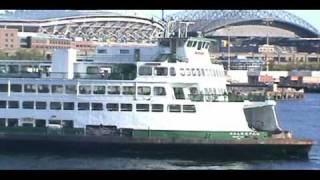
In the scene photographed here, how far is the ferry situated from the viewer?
7.50 meters

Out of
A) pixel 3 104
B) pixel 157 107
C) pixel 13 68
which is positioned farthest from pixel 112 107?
pixel 13 68

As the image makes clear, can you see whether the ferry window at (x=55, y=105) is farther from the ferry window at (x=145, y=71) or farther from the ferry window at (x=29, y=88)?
the ferry window at (x=145, y=71)

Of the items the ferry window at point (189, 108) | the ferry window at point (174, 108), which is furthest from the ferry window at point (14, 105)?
the ferry window at point (189, 108)

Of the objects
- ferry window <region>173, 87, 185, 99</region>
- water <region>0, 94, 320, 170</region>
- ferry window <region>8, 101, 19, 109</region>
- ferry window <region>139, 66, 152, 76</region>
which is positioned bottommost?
water <region>0, 94, 320, 170</region>

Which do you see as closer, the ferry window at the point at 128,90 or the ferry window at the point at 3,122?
the ferry window at the point at 128,90

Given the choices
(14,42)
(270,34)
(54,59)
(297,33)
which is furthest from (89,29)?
(54,59)

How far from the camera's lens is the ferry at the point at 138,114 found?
24.6ft

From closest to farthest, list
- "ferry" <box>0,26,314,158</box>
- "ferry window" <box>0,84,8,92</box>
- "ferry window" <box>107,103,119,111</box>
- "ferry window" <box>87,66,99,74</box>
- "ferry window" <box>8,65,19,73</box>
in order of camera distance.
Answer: "ferry" <box>0,26,314,158</box>, "ferry window" <box>107,103,119,111</box>, "ferry window" <box>0,84,8,92</box>, "ferry window" <box>87,66,99,74</box>, "ferry window" <box>8,65,19,73</box>

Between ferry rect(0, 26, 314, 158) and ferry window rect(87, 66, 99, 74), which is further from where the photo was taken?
ferry window rect(87, 66, 99, 74)

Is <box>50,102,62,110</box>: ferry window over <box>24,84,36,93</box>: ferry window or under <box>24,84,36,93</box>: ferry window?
under

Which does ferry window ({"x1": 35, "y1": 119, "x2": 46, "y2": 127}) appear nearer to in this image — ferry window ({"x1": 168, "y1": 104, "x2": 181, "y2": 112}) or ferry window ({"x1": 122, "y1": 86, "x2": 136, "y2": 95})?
ferry window ({"x1": 122, "y1": 86, "x2": 136, "y2": 95})

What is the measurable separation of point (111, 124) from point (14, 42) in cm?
1911

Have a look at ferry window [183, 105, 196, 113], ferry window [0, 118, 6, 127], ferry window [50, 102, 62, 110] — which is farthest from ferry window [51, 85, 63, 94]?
ferry window [183, 105, 196, 113]

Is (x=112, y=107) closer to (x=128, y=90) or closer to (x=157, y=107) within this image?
(x=128, y=90)
